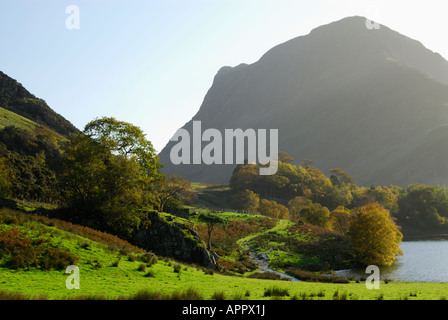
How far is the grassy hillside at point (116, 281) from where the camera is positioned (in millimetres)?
14516

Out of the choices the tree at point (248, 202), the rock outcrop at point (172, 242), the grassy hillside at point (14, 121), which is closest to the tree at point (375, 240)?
the rock outcrop at point (172, 242)

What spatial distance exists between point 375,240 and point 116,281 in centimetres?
5794

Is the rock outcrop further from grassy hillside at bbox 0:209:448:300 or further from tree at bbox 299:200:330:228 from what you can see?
tree at bbox 299:200:330:228

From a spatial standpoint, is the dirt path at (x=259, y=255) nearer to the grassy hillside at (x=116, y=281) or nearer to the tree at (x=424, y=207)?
the grassy hillside at (x=116, y=281)

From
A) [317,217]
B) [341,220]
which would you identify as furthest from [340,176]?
[341,220]

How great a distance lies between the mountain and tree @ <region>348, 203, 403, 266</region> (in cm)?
16611

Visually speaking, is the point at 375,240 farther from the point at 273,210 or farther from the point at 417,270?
the point at 273,210

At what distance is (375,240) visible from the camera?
6203cm

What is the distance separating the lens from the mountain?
166 m

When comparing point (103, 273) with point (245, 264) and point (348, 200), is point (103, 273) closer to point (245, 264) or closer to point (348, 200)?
point (245, 264)

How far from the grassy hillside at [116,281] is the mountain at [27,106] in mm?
169617

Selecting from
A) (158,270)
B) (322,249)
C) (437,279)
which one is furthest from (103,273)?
(322,249)

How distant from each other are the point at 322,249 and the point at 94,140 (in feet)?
168

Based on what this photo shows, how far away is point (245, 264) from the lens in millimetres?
48719
